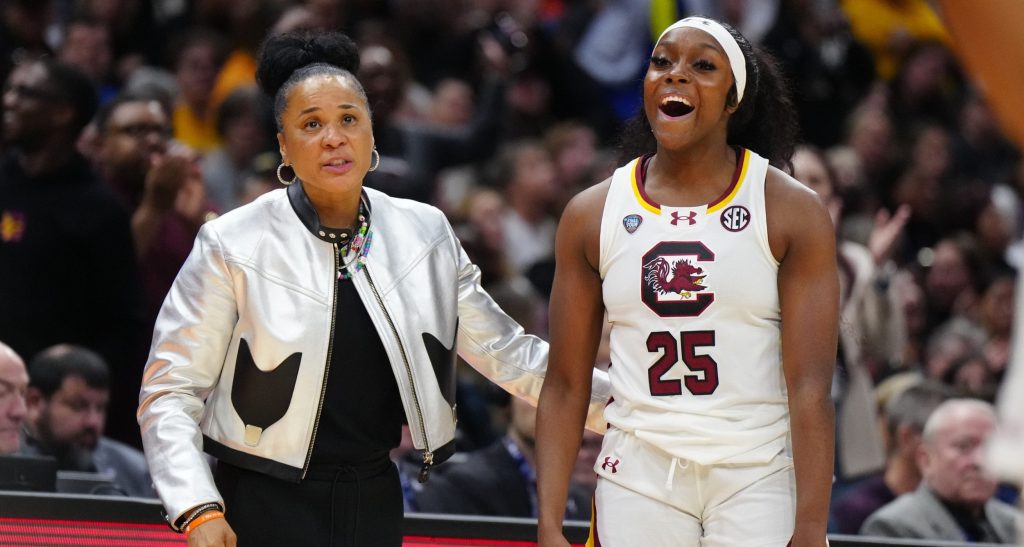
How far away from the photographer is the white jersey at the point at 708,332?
121 inches

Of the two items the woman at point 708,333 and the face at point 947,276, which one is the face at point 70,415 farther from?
the face at point 947,276

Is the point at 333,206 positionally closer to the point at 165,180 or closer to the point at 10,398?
the point at 10,398

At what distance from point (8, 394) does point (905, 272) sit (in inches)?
188

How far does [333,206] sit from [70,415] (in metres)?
2.01

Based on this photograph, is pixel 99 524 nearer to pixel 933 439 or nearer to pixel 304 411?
pixel 304 411

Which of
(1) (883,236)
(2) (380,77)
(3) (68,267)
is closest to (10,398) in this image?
(3) (68,267)

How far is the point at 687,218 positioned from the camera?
3.14m

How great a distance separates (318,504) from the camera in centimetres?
326

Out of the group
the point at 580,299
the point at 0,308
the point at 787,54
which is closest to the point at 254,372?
the point at 580,299

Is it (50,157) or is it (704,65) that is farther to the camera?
(50,157)

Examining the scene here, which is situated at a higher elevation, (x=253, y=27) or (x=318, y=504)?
(x=253, y=27)

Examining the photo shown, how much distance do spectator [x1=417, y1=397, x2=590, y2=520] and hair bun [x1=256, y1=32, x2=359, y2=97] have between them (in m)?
1.96

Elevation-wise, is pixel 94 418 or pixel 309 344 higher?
pixel 309 344

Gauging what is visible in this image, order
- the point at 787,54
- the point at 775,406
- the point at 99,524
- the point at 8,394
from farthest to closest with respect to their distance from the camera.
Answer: the point at 787,54, the point at 8,394, the point at 99,524, the point at 775,406
